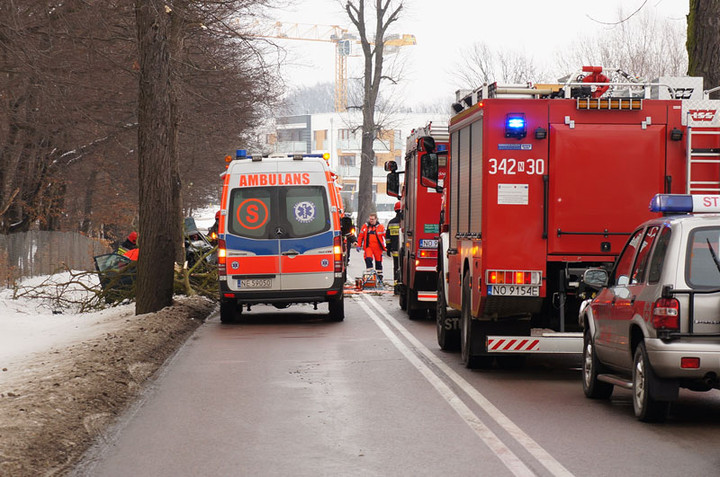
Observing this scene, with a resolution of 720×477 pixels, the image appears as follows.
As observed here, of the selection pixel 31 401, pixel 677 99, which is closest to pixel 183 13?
pixel 677 99

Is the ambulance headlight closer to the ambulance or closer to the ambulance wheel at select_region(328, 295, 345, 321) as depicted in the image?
the ambulance

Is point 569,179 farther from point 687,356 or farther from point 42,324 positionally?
point 42,324

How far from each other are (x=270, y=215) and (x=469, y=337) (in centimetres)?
780

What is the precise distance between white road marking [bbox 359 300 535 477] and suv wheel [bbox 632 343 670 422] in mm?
1284

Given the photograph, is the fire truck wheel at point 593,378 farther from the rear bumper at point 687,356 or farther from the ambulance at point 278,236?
the ambulance at point 278,236

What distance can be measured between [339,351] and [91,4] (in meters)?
8.03

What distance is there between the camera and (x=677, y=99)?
12.6m

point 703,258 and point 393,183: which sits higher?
point 393,183

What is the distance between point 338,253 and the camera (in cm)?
1994

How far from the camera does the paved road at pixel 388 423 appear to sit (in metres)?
7.70

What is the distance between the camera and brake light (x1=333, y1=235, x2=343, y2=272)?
780 inches

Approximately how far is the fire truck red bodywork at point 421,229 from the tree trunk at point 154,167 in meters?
4.31

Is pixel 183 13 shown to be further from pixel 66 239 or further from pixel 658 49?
pixel 658 49

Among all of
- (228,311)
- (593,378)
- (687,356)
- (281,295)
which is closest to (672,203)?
(687,356)
